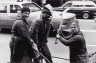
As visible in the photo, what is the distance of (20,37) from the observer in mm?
6930

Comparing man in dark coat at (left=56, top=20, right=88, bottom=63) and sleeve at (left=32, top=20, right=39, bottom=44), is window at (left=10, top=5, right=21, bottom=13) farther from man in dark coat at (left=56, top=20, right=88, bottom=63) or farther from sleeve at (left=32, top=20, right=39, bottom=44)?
man in dark coat at (left=56, top=20, right=88, bottom=63)

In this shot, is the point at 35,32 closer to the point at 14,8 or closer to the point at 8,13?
the point at 8,13

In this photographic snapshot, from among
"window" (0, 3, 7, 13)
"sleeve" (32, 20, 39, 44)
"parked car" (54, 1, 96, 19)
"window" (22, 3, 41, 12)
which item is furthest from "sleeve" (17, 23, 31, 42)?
"parked car" (54, 1, 96, 19)

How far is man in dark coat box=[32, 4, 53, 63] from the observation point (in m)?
7.65

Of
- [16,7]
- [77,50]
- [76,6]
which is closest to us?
[77,50]

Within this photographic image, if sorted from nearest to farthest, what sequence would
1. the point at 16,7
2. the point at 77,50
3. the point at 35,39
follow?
1. the point at 77,50
2. the point at 35,39
3. the point at 16,7

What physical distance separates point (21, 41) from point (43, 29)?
108 centimetres

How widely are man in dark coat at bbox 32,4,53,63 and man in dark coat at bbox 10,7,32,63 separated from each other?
73 centimetres

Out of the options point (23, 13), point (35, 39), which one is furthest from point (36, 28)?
point (23, 13)

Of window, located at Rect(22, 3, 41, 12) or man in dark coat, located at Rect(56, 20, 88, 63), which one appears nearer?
man in dark coat, located at Rect(56, 20, 88, 63)

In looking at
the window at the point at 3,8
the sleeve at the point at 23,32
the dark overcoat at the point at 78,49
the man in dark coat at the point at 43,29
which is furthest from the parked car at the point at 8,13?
the dark overcoat at the point at 78,49

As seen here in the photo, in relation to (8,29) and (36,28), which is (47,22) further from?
(8,29)

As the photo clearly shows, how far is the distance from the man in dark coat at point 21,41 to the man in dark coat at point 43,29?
0.73 meters

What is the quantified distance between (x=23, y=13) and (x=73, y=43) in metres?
1.33
